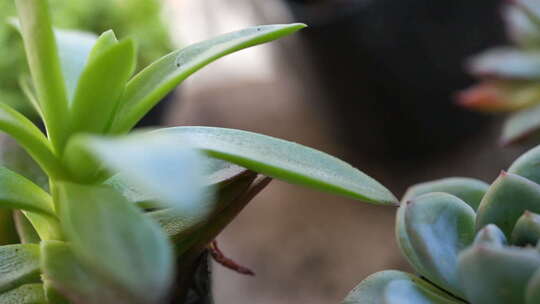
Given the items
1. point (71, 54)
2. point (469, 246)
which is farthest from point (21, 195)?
point (469, 246)

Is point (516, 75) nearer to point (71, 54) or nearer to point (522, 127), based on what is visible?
point (522, 127)

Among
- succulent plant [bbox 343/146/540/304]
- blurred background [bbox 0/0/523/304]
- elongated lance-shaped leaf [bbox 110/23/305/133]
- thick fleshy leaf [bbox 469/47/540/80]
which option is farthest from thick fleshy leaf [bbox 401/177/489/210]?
blurred background [bbox 0/0/523/304]

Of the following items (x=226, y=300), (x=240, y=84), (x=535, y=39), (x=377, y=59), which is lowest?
(x=226, y=300)

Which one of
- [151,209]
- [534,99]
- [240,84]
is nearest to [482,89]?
[534,99]

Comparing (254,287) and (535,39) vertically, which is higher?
(535,39)

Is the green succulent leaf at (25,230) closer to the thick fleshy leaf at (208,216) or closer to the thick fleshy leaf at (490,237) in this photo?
the thick fleshy leaf at (208,216)

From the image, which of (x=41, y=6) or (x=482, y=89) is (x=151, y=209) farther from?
(x=482, y=89)
